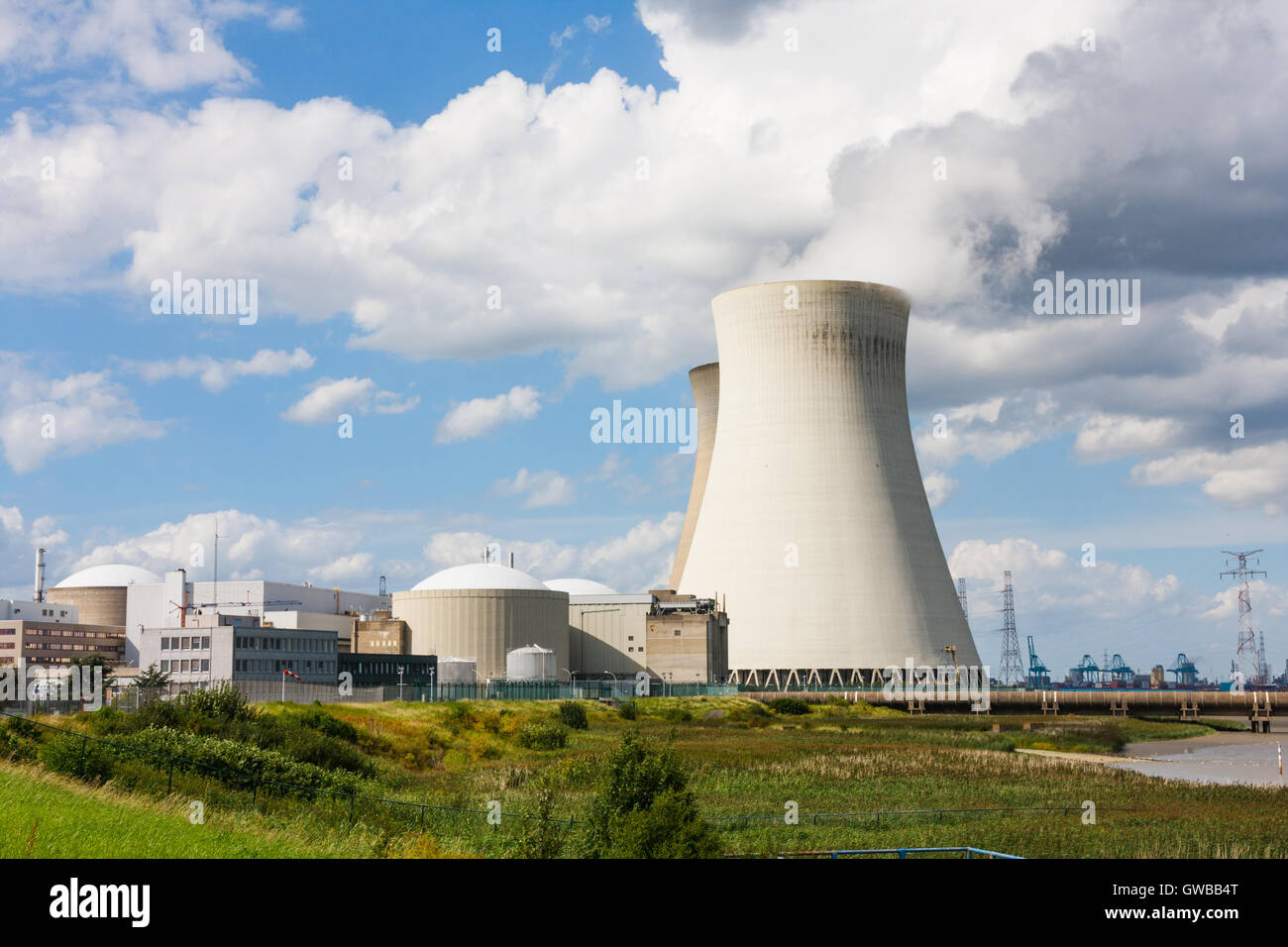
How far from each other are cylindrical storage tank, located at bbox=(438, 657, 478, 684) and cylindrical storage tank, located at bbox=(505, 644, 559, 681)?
225 cm

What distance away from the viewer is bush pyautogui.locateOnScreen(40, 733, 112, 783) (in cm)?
1755

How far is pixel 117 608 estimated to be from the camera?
100875 mm

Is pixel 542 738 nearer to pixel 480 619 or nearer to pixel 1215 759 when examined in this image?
pixel 1215 759

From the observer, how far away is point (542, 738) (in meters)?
41.5

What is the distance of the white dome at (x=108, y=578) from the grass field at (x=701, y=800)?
65.0 metres

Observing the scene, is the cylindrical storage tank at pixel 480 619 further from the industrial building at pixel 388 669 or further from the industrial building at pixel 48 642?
the industrial building at pixel 48 642

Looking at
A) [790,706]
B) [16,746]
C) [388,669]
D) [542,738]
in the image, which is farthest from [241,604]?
[16,746]

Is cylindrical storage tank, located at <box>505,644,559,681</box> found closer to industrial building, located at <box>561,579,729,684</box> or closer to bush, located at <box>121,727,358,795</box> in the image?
industrial building, located at <box>561,579,729,684</box>

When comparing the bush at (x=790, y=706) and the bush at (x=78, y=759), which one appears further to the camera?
the bush at (x=790, y=706)

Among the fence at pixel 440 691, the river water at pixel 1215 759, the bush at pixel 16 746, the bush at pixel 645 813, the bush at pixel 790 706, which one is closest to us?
the bush at pixel 645 813

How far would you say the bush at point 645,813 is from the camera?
14.1 meters

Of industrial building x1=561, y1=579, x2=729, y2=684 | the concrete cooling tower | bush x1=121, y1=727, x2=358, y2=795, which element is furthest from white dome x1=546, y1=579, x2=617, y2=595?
bush x1=121, y1=727, x2=358, y2=795

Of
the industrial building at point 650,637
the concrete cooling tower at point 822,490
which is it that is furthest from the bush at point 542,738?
the industrial building at point 650,637
